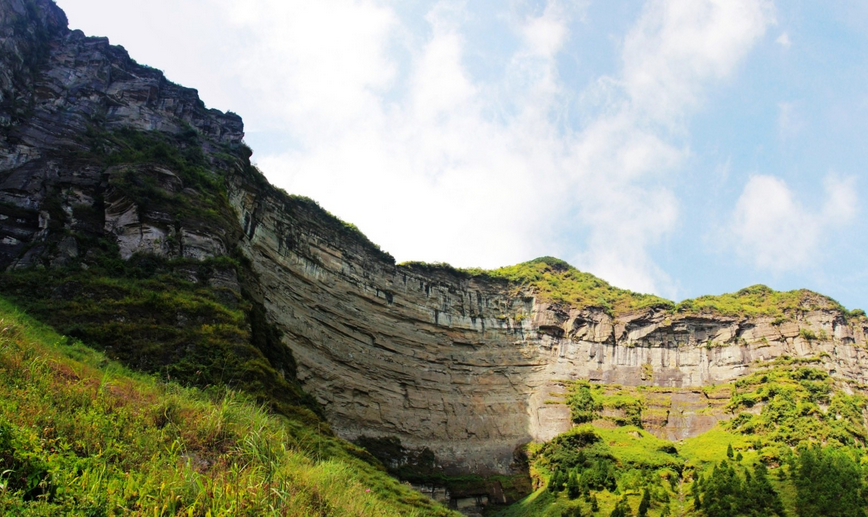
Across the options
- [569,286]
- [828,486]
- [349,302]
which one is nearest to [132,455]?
[828,486]

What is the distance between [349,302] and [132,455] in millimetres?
40000

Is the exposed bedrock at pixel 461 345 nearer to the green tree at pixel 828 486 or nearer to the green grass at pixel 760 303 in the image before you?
the green grass at pixel 760 303

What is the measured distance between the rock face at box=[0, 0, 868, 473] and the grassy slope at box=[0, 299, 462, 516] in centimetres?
1672

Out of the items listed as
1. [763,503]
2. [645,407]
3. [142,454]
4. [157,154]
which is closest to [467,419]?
[645,407]

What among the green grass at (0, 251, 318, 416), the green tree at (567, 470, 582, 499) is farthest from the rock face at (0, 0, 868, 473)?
the green tree at (567, 470, 582, 499)

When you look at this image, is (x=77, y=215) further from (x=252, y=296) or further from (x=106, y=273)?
(x=252, y=296)

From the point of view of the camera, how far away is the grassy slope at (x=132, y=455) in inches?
338

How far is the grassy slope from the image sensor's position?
8594 millimetres

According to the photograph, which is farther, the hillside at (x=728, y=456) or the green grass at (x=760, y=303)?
the green grass at (x=760, y=303)

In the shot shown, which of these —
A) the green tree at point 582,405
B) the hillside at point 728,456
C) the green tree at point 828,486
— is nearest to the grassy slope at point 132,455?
the hillside at point 728,456

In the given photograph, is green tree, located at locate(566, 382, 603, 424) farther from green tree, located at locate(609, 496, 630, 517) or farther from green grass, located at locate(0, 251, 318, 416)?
green grass, located at locate(0, 251, 318, 416)

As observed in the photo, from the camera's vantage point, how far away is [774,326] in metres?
56.9

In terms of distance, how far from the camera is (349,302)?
50.3 metres

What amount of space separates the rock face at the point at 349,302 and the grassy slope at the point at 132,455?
54.9 ft
